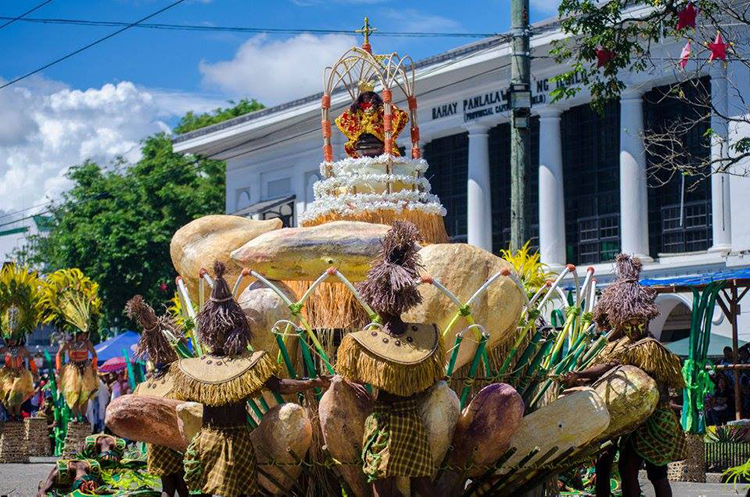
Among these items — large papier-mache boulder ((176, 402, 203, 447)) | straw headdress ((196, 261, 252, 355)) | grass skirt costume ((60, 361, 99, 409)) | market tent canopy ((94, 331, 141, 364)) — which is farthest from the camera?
market tent canopy ((94, 331, 141, 364))

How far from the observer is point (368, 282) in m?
7.75

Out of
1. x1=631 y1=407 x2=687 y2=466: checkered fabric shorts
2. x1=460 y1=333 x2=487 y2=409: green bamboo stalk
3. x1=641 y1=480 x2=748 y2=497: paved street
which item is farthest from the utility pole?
x1=460 y1=333 x2=487 y2=409: green bamboo stalk

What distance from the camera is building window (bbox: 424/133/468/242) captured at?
3095cm

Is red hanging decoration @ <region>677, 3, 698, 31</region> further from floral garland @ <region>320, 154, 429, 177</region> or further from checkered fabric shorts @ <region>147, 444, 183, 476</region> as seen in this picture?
checkered fabric shorts @ <region>147, 444, 183, 476</region>

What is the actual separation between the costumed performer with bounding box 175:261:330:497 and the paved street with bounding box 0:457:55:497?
156 inches

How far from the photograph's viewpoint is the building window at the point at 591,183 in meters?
27.2

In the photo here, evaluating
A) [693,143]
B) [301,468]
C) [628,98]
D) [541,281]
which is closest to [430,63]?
[628,98]

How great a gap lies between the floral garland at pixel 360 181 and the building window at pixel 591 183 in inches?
683

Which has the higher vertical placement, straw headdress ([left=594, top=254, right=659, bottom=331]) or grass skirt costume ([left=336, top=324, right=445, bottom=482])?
straw headdress ([left=594, top=254, right=659, bottom=331])

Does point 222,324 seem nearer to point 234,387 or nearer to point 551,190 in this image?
point 234,387

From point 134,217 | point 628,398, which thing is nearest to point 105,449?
point 628,398

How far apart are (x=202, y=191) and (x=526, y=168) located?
1151 inches

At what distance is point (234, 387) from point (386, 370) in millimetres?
1081

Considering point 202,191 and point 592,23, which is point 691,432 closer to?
point 592,23
